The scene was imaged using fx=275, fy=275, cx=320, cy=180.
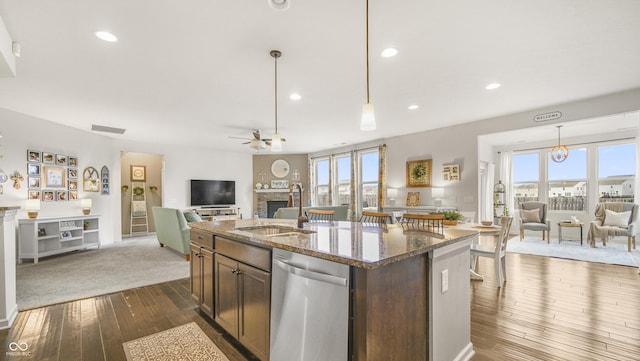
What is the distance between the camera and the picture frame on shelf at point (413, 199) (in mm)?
6629

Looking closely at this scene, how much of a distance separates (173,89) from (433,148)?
17.6 ft

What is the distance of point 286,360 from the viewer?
63.4 inches

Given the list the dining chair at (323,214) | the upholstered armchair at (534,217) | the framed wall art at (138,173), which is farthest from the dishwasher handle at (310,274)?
the framed wall art at (138,173)

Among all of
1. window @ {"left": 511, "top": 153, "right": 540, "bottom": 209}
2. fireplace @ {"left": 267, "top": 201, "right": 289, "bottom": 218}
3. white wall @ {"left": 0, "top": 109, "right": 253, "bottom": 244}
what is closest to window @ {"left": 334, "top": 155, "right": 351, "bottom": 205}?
fireplace @ {"left": 267, "top": 201, "right": 289, "bottom": 218}

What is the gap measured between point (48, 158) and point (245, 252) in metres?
6.08

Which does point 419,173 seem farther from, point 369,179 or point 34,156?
point 34,156

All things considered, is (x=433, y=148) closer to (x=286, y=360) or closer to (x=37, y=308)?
(x=286, y=360)

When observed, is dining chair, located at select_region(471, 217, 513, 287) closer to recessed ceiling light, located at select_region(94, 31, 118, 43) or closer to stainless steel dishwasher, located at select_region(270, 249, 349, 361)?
stainless steel dishwasher, located at select_region(270, 249, 349, 361)

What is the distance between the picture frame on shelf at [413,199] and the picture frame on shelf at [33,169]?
25.6 feet

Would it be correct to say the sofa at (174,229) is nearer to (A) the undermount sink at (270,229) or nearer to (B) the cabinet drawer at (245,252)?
(A) the undermount sink at (270,229)

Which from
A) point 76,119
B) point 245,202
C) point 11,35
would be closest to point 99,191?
point 76,119

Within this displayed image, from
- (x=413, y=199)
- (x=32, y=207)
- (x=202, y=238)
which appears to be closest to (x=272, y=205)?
(x=413, y=199)

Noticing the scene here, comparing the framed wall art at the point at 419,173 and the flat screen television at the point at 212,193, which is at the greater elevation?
the framed wall art at the point at 419,173

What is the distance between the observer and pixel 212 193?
884cm
